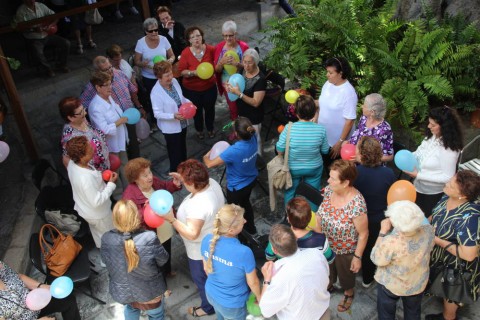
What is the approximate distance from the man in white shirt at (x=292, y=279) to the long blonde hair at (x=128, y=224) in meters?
1.06

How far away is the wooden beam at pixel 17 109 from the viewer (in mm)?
6125

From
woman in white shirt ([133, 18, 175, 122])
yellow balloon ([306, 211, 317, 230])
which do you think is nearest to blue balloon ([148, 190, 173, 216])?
yellow balloon ([306, 211, 317, 230])

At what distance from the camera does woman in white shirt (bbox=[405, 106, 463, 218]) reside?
445cm

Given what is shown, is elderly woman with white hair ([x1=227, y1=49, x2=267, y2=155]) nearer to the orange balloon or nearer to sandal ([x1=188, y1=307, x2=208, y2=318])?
the orange balloon

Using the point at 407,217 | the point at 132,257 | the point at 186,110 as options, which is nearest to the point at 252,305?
the point at 132,257

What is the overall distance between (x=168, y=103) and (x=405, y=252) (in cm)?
332

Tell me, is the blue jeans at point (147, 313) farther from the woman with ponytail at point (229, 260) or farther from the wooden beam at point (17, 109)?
the wooden beam at point (17, 109)

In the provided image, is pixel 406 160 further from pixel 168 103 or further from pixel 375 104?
pixel 168 103

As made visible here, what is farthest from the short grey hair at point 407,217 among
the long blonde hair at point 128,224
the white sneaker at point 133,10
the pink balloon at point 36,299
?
the white sneaker at point 133,10

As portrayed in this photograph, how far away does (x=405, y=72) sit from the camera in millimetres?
6434

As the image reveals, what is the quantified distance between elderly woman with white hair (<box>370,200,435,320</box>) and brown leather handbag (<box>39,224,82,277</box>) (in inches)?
111

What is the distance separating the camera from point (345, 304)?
468cm

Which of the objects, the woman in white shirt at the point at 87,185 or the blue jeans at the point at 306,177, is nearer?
the woman in white shirt at the point at 87,185

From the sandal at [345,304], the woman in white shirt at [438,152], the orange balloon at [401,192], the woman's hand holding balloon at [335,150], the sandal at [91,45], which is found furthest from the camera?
the sandal at [91,45]
